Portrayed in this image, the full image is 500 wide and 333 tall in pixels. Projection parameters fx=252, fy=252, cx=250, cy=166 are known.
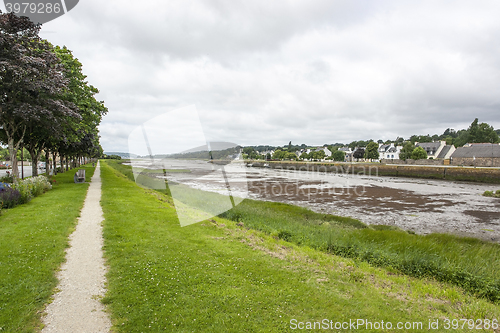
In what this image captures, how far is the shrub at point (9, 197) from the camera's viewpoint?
12.5 meters

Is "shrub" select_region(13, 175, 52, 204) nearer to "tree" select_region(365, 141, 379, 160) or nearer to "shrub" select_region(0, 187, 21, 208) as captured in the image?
"shrub" select_region(0, 187, 21, 208)

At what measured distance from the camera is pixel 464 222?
62.9ft

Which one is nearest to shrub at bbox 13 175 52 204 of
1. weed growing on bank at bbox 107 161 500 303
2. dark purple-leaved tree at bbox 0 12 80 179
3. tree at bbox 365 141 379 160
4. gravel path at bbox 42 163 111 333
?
dark purple-leaved tree at bbox 0 12 80 179

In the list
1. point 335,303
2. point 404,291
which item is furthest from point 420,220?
point 335,303

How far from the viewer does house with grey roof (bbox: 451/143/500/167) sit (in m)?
67.4

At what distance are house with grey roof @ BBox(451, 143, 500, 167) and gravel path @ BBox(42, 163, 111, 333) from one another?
9129 centimetres

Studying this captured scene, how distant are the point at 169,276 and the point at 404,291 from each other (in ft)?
19.7

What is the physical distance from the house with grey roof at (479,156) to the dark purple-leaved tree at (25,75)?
91607 mm

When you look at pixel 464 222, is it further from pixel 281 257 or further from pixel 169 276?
pixel 169 276

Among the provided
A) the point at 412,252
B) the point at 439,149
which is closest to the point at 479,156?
the point at 439,149

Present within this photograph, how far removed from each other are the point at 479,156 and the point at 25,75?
9571cm

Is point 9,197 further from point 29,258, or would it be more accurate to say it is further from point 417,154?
point 417,154

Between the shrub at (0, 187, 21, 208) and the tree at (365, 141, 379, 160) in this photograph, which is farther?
the tree at (365, 141, 379, 160)

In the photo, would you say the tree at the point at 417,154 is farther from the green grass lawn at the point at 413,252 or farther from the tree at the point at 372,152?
the green grass lawn at the point at 413,252
